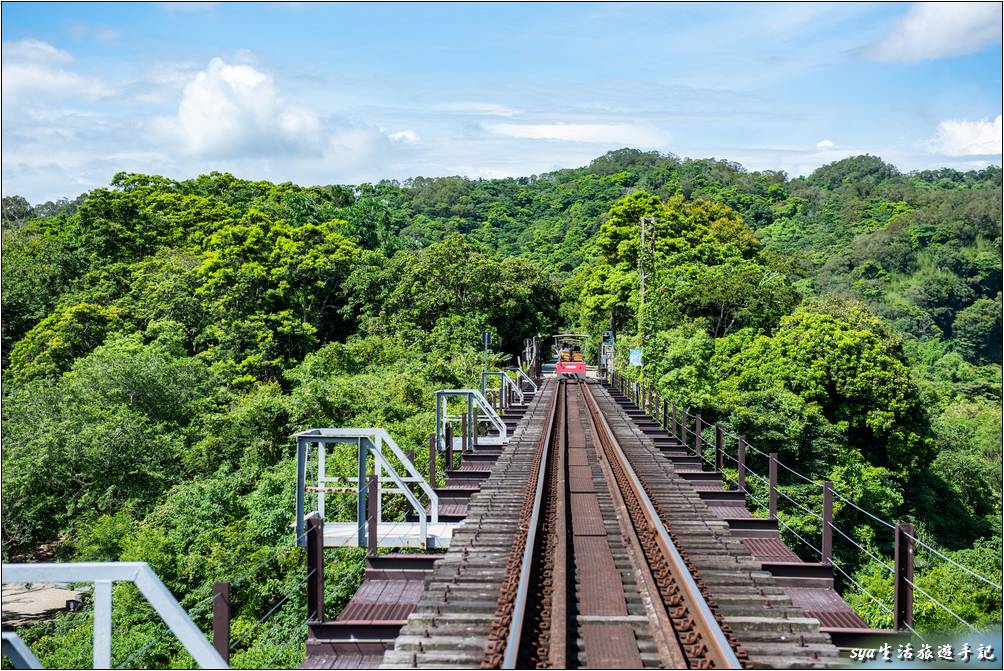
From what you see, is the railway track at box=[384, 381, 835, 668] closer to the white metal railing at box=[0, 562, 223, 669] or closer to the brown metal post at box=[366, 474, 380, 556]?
the brown metal post at box=[366, 474, 380, 556]

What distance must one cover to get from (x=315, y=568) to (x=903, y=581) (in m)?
4.28

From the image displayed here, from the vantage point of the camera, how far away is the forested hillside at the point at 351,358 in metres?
20.5

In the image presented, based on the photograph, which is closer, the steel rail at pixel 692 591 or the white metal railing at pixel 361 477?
the steel rail at pixel 692 591

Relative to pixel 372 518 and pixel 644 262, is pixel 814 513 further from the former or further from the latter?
pixel 644 262

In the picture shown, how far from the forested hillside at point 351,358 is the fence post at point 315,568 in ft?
25.6

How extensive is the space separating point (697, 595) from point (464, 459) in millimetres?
7735

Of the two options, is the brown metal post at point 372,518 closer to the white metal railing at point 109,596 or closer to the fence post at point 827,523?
the white metal railing at point 109,596

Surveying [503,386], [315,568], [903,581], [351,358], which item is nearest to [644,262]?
[351,358]

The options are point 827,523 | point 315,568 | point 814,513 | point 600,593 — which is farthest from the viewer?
point 814,513

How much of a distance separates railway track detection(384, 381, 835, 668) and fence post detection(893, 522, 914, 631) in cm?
93

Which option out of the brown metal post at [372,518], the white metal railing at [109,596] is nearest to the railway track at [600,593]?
the brown metal post at [372,518]

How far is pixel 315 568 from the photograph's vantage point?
620 cm

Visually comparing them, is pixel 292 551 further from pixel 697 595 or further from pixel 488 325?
pixel 488 325

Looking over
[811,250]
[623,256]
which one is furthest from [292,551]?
[811,250]
